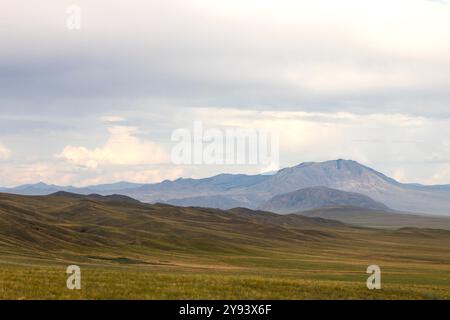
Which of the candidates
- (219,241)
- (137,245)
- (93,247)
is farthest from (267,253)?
(93,247)

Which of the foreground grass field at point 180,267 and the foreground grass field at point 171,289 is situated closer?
the foreground grass field at point 171,289

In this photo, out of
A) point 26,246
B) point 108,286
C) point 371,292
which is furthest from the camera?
point 26,246

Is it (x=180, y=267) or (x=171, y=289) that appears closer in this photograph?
(x=171, y=289)

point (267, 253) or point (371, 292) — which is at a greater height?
point (371, 292)

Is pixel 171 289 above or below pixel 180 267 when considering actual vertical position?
above

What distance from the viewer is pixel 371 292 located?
1292 inches

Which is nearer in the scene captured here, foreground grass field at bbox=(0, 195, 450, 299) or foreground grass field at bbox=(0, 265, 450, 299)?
foreground grass field at bbox=(0, 265, 450, 299)

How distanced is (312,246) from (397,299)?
533ft
